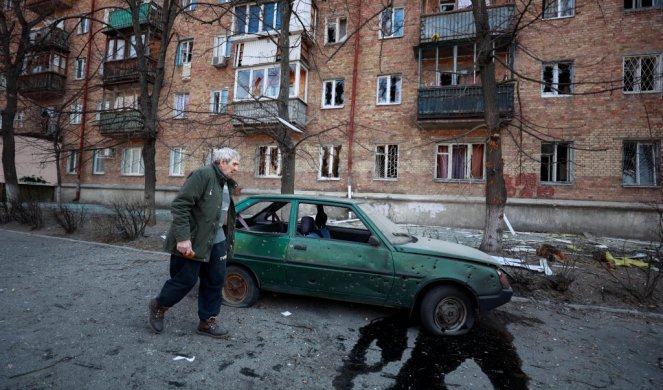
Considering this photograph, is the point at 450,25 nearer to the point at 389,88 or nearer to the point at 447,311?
the point at 389,88

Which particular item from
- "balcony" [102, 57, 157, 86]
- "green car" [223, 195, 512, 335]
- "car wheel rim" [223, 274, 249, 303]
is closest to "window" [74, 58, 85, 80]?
"balcony" [102, 57, 157, 86]

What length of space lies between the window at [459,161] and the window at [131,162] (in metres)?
16.8

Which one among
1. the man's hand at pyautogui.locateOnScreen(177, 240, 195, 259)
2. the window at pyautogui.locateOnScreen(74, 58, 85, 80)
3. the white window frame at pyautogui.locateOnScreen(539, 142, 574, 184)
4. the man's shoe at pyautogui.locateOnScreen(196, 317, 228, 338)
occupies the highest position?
the window at pyautogui.locateOnScreen(74, 58, 85, 80)

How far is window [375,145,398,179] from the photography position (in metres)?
14.0

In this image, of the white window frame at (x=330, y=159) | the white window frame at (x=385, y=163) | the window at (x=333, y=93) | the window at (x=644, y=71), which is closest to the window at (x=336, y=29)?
the window at (x=333, y=93)

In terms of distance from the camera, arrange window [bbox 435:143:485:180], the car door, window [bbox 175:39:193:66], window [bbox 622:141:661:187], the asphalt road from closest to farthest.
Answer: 1. the asphalt road
2. the car door
3. window [bbox 622:141:661:187]
4. window [bbox 435:143:485:180]
5. window [bbox 175:39:193:66]

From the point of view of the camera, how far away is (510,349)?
10.8ft

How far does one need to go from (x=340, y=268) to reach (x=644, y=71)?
1479 centimetres

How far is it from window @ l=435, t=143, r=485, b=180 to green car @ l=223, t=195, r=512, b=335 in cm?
996

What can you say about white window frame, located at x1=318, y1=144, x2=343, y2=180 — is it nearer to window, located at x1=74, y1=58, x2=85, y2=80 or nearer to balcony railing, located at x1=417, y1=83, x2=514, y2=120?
balcony railing, located at x1=417, y1=83, x2=514, y2=120

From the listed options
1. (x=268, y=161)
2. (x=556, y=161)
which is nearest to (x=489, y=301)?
(x=556, y=161)

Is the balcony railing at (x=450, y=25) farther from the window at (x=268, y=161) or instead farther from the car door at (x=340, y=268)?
the car door at (x=340, y=268)

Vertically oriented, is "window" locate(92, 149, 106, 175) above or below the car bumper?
above

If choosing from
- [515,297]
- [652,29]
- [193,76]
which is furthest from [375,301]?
[193,76]
